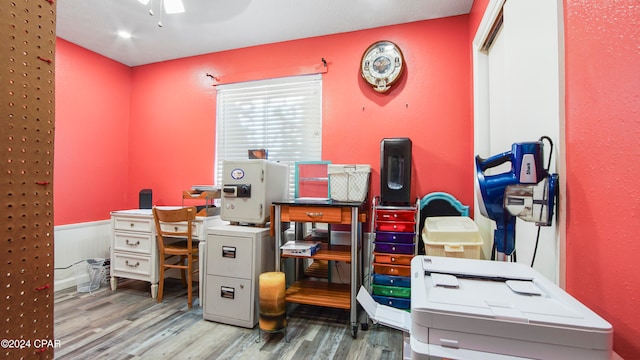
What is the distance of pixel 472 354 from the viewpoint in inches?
22.4

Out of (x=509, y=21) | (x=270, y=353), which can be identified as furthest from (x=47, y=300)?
(x=509, y=21)

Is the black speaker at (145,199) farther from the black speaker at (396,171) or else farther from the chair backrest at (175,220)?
the black speaker at (396,171)

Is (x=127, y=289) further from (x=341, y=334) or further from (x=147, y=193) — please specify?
(x=341, y=334)

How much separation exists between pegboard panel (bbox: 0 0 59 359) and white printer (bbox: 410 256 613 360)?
968 mm

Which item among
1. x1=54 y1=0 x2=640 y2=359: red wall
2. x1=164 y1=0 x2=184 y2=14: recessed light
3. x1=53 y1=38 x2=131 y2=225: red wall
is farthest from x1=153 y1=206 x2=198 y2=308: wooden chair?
x1=164 y1=0 x2=184 y2=14: recessed light

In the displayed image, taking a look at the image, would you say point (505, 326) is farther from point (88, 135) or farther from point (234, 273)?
point (88, 135)

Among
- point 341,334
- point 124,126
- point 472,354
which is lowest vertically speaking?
point 341,334

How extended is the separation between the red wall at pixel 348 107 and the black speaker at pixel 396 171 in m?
0.35

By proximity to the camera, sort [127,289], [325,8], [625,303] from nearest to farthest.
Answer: [625,303] → [325,8] → [127,289]

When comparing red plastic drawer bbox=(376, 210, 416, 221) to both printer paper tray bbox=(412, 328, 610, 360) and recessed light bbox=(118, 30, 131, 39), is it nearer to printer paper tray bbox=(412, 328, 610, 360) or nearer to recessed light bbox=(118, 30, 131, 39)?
printer paper tray bbox=(412, 328, 610, 360)

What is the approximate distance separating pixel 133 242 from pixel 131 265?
9.2 inches

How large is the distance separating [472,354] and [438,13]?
8.99ft

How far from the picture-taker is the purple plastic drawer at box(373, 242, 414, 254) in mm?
2078

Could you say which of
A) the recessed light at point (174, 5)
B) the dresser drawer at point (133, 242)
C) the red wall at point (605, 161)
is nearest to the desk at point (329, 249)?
the red wall at point (605, 161)
